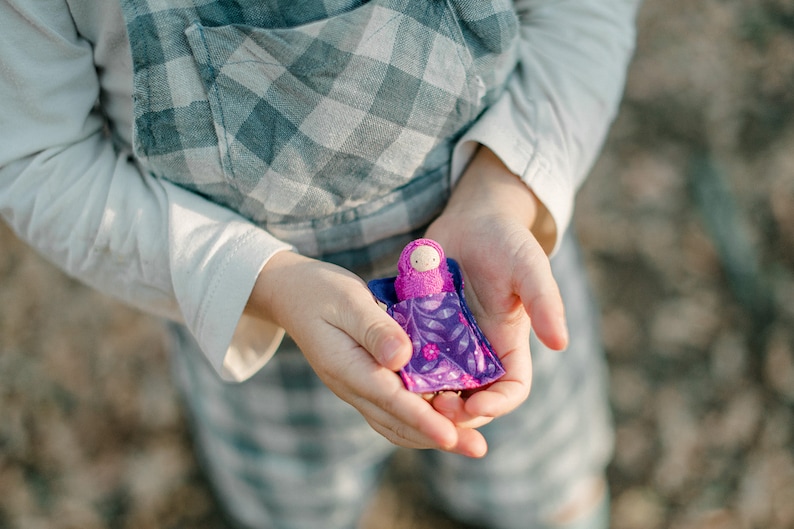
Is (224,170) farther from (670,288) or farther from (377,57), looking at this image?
(670,288)

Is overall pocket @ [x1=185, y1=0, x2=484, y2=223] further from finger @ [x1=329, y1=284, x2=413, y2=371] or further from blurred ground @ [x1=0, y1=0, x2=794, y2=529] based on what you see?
blurred ground @ [x1=0, y1=0, x2=794, y2=529]

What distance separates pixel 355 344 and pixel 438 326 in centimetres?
12

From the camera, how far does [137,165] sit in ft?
2.99

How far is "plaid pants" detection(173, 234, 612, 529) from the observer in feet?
3.94

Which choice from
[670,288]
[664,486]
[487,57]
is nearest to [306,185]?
[487,57]

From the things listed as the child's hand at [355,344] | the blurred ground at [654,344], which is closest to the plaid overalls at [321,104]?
the child's hand at [355,344]

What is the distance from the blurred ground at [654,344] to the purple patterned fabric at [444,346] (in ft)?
3.66

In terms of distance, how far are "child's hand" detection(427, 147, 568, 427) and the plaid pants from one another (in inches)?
12.9

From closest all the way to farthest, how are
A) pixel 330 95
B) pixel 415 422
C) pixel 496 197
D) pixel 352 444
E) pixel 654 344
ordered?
1. pixel 415 422
2. pixel 330 95
3. pixel 496 197
4. pixel 352 444
5. pixel 654 344

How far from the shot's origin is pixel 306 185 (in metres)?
0.84

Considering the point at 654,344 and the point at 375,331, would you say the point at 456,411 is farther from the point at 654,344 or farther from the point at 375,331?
the point at 654,344

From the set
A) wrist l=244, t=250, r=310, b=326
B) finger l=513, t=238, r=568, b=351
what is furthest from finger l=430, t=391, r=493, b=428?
wrist l=244, t=250, r=310, b=326

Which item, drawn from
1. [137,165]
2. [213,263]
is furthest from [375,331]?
[137,165]

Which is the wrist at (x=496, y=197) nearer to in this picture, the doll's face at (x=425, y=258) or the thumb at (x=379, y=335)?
the doll's face at (x=425, y=258)
